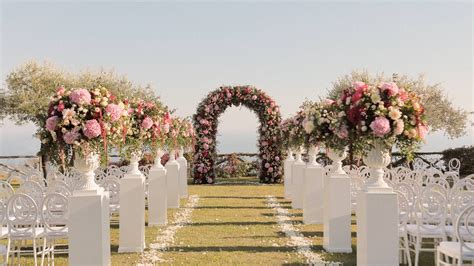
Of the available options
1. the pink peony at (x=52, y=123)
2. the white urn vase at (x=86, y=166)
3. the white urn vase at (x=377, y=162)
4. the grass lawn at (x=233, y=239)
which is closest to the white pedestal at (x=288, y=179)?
the grass lawn at (x=233, y=239)

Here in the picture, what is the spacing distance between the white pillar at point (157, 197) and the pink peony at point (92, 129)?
4747 mm

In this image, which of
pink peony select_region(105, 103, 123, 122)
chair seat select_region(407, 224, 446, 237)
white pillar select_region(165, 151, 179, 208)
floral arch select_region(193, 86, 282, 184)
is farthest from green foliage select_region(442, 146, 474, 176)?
pink peony select_region(105, 103, 123, 122)

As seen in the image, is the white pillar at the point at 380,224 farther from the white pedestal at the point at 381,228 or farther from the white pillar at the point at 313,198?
the white pillar at the point at 313,198

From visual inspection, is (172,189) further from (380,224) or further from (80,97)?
(380,224)

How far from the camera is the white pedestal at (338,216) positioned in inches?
320

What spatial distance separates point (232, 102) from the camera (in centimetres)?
2175

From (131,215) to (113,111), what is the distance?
8.67 feet

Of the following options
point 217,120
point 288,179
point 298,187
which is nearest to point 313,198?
point 298,187

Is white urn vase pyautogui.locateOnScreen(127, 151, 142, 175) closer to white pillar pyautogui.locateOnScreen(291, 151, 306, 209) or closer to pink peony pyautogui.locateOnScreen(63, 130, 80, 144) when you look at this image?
pink peony pyautogui.locateOnScreen(63, 130, 80, 144)

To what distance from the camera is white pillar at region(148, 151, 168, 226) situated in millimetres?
10719

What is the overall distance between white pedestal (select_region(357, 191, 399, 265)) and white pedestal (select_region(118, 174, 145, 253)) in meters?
3.67

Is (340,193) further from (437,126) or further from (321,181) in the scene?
(437,126)

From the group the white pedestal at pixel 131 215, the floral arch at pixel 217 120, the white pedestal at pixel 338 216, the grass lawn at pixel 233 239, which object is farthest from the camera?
the floral arch at pixel 217 120

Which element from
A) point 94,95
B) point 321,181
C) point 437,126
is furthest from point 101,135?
point 437,126
